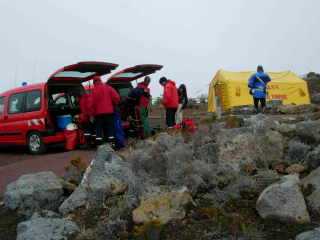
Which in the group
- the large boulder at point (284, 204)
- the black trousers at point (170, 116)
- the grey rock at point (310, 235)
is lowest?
the grey rock at point (310, 235)

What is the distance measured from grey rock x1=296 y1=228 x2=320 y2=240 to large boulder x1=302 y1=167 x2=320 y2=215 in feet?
2.30

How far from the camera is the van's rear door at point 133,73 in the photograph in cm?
1259

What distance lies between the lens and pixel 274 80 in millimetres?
21469

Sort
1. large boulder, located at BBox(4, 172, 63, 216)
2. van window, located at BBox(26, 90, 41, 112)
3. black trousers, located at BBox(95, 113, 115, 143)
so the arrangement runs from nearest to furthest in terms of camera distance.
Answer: large boulder, located at BBox(4, 172, 63, 216)
black trousers, located at BBox(95, 113, 115, 143)
van window, located at BBox(26, 90, 41, 112)

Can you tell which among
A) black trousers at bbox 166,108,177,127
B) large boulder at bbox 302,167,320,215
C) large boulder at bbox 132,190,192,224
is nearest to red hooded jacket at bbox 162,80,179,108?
black trousers at bbox 166,108,177,127

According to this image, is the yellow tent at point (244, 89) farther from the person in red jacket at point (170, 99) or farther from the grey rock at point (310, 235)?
the grey rock at point (310, 235)

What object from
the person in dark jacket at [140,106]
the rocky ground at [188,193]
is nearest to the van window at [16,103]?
the person in dark jacket at [140,106]

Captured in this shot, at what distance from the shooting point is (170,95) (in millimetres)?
12406

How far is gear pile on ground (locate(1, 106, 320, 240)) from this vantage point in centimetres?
455

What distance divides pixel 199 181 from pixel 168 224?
0.85m

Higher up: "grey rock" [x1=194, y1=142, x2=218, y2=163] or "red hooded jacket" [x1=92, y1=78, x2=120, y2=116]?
"red hooded jacket" [x1=92, y1=78, x2=120, y2=116]

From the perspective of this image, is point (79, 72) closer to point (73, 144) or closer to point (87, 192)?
point (73, 144)

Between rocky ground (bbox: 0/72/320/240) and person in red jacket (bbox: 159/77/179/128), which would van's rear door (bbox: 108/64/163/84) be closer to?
person in red jacket (bbox: 159/77/179/128)

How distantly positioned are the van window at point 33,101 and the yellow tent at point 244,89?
9803 millimetres
